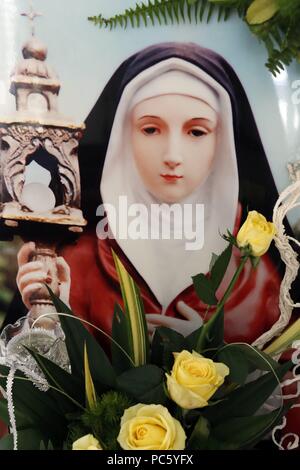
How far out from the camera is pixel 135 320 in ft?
2.49

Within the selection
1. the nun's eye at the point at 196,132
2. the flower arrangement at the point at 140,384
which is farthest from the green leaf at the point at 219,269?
the nun's eye at the point at 196,132

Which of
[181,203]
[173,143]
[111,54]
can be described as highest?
[111,54]

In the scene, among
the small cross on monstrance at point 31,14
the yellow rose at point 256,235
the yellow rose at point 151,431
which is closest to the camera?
the yellow rose at point 151,431

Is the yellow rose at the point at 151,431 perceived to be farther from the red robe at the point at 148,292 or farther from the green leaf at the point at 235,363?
the red robe at the point at 148,292

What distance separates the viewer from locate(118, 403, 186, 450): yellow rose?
24.5 inches

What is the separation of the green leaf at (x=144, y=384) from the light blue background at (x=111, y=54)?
0.41m

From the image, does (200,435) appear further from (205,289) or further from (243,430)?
(205,289)

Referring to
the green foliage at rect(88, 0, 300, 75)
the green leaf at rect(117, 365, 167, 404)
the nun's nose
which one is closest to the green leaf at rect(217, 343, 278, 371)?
the green leaf at rect(117, 365, 167, 404)

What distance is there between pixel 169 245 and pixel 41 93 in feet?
1.11

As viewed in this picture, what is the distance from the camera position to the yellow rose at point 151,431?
62cm

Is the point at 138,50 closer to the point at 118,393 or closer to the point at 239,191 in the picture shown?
the point at 239,191

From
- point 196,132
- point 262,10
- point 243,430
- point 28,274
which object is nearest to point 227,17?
point 262,10

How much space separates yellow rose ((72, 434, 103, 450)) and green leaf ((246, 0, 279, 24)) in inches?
26.3

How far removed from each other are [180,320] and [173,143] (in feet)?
1.03
